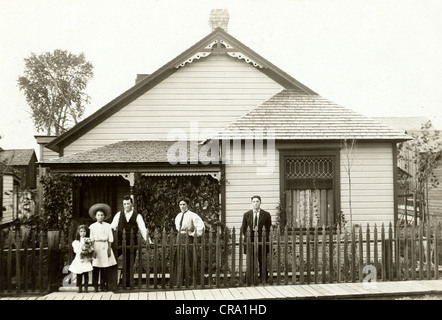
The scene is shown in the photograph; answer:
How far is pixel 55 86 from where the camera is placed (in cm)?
4188

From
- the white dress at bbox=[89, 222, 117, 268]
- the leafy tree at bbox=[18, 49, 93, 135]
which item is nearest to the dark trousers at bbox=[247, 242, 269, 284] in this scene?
the white dress at bbox=[89, 222, 117, 268]

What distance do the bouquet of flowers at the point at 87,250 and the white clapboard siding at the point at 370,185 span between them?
6.51 metres

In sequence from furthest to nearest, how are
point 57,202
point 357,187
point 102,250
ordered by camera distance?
point 57,202
point 357,187
point 102,250

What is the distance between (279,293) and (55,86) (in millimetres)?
39137

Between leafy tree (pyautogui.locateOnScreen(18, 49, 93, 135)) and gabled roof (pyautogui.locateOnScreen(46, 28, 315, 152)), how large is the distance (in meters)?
29.0

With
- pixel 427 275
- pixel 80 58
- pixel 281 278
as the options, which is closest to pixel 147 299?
pixel 281 278

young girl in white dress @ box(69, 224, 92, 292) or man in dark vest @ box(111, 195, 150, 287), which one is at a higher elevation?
man in dark vest @ box(111, 195, 150, 287)

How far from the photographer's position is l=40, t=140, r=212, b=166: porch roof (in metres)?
11.3

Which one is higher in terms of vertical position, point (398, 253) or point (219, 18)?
point (219, 18)

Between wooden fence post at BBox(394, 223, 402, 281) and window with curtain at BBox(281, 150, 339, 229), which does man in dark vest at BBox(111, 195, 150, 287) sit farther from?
wooden fence post at BBox(394, 223, 402, 281)

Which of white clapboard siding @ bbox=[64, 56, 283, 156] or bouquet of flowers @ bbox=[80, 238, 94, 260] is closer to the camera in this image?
bouquet of flowers @ bbox=[80, 238, 94, 260]

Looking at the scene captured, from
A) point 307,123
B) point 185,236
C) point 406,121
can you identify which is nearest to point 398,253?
point 185,236

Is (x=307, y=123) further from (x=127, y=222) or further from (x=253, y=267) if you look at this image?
(x=127, y=222)

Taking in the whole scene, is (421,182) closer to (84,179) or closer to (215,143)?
(215,143)
